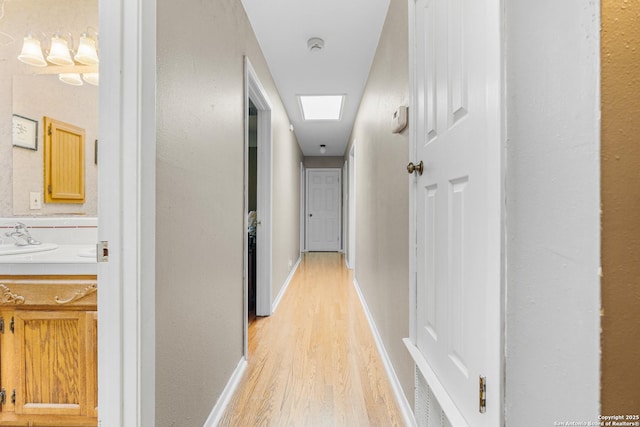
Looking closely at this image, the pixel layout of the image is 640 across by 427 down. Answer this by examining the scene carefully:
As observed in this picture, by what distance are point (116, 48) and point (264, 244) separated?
87.9 inches

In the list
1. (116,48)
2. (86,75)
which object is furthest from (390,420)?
(86,75)

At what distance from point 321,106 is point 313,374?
3.24 m

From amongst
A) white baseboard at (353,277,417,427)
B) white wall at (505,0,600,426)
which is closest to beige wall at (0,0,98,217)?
white baseboard at (353,277,417,427)

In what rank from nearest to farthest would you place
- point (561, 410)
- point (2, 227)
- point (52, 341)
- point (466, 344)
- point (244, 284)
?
point (561, 410), point (466, 344), point (52, 341), point (2, 227), point (244, 284)

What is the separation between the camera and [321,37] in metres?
2.39

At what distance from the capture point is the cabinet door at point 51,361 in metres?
1.29

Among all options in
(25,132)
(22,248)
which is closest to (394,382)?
(22,248)

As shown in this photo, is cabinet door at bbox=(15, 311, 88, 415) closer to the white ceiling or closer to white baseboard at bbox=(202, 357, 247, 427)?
white baseboard at bbox=(202, 357, 247, 427)

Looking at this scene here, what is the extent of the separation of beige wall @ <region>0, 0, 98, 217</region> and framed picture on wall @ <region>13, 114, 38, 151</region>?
0.03 metres

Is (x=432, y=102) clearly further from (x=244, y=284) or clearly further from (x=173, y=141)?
(x=244, y=284)

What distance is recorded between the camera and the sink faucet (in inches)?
66.7

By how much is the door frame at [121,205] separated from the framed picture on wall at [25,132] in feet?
4.35


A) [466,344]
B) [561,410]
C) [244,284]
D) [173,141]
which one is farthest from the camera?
[244,284]

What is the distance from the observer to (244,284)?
2.10 meters
